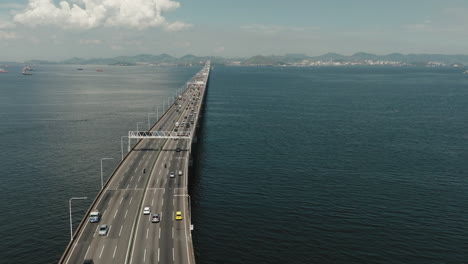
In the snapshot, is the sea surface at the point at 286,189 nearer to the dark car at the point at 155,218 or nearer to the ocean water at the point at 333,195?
the ocean water at the point at 333,195

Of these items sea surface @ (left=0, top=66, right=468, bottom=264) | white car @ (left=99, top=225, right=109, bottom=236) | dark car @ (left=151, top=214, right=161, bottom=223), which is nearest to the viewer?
white car @ (left=99, top=225, right=109, bottom=236)

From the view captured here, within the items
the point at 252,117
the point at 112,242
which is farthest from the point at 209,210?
the point at 252,117

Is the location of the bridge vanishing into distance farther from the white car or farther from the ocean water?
the ocean water

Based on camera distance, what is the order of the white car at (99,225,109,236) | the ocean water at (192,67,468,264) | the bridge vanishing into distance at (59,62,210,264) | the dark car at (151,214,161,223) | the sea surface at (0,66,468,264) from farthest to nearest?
the sea surface at (0,66,468,264) < the ocean water at (192,67,468,264) < the dark car at (151,214,161,223) < the white car at (99,225,109,236) < the bridge vanishing into distance at (59,62,210,264)

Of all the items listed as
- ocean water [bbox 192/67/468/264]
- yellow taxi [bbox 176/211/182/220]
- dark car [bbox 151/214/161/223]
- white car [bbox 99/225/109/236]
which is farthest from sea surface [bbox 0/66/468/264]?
white car [bbox 99/225/109/236]

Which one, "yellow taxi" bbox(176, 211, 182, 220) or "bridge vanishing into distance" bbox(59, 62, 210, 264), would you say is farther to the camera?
"yellow taxi" bbox(176, 211, 182, 220)

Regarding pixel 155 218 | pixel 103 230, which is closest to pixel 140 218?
pixel 155 218

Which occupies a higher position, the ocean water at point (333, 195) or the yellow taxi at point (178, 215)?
the yellow taxi at point (178, 215)

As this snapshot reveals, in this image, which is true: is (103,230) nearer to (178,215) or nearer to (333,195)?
(178,215)

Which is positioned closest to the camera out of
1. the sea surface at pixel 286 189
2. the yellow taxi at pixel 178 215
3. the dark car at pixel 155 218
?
the dark car at pixel 155 218

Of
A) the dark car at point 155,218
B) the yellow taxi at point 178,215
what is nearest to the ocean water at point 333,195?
the yellow taxi at point 178,215
